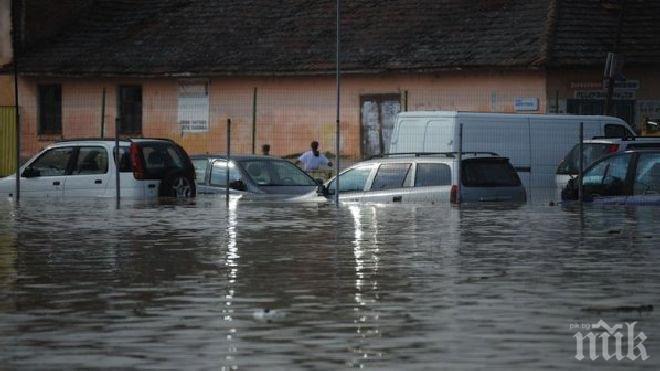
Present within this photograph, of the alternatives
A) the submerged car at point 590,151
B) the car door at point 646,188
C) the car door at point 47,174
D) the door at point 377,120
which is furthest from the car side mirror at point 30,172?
the door at point 377,120

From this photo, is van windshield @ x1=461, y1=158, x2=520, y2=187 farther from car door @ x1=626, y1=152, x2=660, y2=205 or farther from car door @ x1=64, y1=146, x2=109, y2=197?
car door @ x1=64, y1=146, x2=109, y2=197

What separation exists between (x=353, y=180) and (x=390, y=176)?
3.14 feet

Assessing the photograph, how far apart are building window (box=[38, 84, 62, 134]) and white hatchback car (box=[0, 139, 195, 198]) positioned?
21721 millimetres

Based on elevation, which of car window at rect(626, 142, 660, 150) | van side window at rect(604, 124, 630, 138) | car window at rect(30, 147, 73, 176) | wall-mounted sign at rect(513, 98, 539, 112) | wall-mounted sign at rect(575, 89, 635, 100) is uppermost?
wall-mounted sign at rect(575, 89, 635, 100)

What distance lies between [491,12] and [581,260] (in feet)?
97.8

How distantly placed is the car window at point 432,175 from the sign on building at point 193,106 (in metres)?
23.6

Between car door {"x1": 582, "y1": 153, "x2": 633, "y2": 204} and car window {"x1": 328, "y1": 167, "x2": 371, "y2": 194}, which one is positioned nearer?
car door {"x1": 582, "y1": 153, "x2": 633, "y2": 204}

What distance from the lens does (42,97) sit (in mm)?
55156

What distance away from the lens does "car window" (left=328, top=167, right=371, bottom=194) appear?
98.2 ft

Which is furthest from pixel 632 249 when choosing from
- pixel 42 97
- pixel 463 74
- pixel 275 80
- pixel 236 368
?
pixel 42 97

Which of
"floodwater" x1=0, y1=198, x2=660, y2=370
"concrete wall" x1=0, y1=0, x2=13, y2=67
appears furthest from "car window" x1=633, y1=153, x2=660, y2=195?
"concrete wall" x1=0, y1=0, x2=13, y2=67

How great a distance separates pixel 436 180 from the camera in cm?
2927

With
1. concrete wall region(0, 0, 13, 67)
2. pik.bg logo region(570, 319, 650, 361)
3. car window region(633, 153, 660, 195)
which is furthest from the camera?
concrete wall region(0, 0, 13, 67)

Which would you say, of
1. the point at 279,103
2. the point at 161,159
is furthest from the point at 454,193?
the point at 279,103
